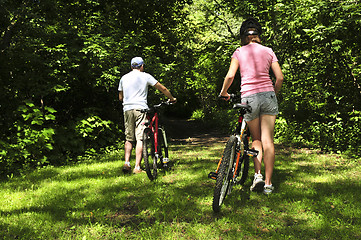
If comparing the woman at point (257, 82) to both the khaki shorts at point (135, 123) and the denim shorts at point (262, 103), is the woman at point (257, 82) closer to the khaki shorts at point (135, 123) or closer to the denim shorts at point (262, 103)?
the denim shorts at point (262, 103)

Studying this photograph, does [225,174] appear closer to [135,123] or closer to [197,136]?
[135,123]

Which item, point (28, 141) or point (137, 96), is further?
point (28, 141)

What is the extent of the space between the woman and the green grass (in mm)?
725

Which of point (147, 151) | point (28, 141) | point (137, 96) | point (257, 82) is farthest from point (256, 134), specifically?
point (28, 141)

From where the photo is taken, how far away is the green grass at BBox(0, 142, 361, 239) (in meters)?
3.21

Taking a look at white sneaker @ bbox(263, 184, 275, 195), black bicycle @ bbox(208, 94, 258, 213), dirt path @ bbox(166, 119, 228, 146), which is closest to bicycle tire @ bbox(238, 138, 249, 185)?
black bicycle @ bbox(208, 94, 258, 213)

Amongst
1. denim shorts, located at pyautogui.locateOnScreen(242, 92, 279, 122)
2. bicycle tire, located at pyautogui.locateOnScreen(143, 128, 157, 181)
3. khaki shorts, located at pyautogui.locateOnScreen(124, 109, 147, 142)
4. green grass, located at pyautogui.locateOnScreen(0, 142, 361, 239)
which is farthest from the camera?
khaki shorts, located at pyautogui.locateOnScreen(124, 109, 147, 142)

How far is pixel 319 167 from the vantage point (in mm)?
6047

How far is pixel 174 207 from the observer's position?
3910 mm

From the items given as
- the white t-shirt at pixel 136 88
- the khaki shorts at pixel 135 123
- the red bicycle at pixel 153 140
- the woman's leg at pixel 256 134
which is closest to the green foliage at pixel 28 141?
the khaki shorts at pixel 135 123

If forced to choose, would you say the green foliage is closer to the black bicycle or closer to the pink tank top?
the black bicycle

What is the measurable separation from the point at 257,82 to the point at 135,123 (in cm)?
255

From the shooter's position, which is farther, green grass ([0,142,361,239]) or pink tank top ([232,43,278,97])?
pink tank top ([232,43,278,97])

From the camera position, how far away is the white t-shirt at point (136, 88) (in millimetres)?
5414
